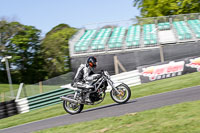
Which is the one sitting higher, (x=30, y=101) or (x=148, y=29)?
(x=148, y=29)

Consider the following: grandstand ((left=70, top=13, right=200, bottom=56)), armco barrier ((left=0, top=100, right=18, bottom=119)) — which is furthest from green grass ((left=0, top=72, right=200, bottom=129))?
grandstand ((left=70, top=13, right=200, bottom=56))

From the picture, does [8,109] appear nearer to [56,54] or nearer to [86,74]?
[86,74]

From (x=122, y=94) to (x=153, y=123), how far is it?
3219mm

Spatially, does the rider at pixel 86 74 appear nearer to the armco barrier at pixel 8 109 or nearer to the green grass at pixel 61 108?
the green grass at pixel 61 108

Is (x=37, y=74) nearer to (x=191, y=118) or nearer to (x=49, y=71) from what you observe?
(x=49, y=71)

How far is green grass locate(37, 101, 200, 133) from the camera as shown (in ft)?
17.6

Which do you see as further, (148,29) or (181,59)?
(148,29)

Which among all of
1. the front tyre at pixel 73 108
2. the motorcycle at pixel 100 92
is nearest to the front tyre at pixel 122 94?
the motorcycle at pixel 100 92

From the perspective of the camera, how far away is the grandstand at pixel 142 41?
1628 cm

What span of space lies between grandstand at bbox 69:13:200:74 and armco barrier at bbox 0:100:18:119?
5441 millimetres

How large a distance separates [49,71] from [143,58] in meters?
19.6

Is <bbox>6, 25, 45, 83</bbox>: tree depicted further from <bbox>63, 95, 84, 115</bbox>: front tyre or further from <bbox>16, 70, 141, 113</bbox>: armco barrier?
<bbox>63, 95, 84, 115</bbox>: front tyre

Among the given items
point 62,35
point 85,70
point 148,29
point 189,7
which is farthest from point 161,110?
point 62,35

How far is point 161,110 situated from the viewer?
7113 mm
